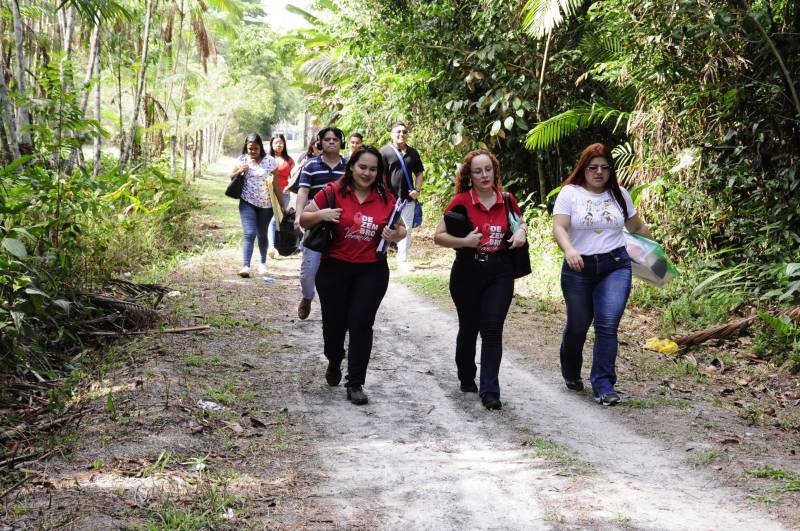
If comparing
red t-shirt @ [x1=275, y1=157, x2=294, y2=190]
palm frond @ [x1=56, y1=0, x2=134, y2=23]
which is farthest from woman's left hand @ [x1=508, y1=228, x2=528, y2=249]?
red t-shirt @ [x1=275, y1=157, x2=294, y2=190]

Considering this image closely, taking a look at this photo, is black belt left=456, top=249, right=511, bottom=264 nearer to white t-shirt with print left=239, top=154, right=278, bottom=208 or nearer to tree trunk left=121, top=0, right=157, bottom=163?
white t-shirt with print left=239, top=154, right=278, bottom=208

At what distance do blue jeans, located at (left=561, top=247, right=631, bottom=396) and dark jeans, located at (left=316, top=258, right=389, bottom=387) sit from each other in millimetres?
1542

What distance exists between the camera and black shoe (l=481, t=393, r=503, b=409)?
5.78 meters

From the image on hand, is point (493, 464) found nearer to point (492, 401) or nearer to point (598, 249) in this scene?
point (492, 401)

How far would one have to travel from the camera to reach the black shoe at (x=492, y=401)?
5.78 metres

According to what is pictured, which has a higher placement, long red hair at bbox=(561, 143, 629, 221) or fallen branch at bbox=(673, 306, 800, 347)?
long red hair at bbox=(561, 143, 629, 221)

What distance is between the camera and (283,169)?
442 inches

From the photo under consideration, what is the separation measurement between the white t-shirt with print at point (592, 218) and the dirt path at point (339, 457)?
1273 millimetres

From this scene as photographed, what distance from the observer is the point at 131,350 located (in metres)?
6.62

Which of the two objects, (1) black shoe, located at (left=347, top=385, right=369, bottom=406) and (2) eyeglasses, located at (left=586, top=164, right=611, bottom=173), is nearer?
(1) black shoe, located at (left=347, top=385, right=369, bottom=406)

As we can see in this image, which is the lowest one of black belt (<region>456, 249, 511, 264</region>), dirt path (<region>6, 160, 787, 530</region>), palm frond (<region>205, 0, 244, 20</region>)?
dirt path (<region>6, 160, 787, 530</region>)

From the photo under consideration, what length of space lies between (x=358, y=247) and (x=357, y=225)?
17 cm

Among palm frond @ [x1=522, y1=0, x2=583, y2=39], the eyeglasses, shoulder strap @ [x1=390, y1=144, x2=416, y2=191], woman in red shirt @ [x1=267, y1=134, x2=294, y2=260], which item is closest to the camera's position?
the eyeglasses

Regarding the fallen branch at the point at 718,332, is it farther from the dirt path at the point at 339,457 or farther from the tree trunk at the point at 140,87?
the tree trunk at the point at 140,87
